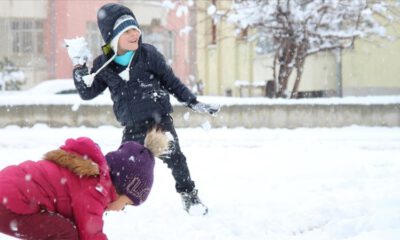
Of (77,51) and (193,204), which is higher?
(77,51)

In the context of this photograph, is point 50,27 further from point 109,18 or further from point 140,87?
point 109,18

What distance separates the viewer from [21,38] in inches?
945

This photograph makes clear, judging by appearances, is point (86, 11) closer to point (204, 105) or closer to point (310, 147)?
point (310, 147)

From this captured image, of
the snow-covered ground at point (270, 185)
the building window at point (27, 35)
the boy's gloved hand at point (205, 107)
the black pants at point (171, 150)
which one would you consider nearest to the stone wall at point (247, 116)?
the snow-covered ground at point (270, 185)

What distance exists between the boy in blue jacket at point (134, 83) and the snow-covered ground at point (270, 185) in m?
0.42

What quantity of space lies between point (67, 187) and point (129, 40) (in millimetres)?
1567

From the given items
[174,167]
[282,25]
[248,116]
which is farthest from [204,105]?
[282,25]

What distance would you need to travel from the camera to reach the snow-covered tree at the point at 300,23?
12.3 metres

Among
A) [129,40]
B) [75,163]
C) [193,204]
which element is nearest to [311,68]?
[193,204]

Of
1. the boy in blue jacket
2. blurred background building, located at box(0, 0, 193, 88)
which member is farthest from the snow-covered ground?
blurred background building, located at box(0, 0, 193, 88)

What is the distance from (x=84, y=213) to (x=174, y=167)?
1.86 m

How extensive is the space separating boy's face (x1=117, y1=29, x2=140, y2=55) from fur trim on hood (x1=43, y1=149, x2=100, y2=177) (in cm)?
142

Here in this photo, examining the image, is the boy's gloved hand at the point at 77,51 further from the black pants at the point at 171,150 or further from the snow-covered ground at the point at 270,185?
the snow-covered ground at the point at 270,185

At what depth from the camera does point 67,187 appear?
2566 mm
